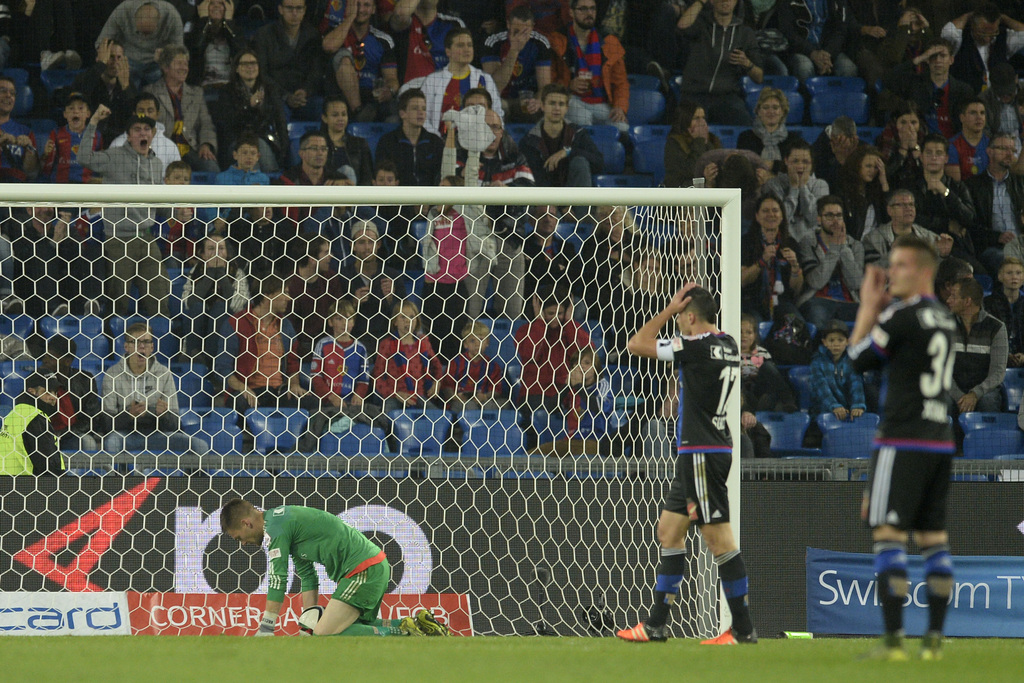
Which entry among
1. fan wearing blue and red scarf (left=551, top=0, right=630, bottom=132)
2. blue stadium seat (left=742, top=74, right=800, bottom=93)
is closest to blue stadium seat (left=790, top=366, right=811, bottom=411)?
fan wearing blue and red scarf (left=551, top=0, right=630, bottom=132)

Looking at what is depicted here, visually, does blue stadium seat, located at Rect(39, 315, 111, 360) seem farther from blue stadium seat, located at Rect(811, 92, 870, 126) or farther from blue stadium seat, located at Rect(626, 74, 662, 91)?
blue stadium seat, located at Rect(811, 92, 870, 126)

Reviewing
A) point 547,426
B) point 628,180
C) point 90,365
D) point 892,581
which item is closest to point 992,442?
point 547,426

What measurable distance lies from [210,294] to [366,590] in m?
2.53

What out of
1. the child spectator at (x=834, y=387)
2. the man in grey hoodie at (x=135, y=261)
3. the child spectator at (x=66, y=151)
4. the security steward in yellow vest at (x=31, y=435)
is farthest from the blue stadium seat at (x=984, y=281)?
the child spectator at (x=66, y=151)

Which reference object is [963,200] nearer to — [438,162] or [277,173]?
[438,162]

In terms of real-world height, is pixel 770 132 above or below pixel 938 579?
above

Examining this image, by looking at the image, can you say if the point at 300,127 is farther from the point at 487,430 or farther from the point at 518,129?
the point at 487,430

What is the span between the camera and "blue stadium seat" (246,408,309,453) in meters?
7.12

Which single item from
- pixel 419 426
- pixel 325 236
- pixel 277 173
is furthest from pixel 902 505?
pixel 277 173

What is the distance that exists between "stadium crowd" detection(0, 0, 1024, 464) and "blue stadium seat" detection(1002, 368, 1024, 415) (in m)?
0.21

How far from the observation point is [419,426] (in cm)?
722

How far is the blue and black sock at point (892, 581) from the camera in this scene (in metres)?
3.59

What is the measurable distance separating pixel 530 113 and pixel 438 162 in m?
1.17

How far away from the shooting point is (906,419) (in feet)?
11.8
